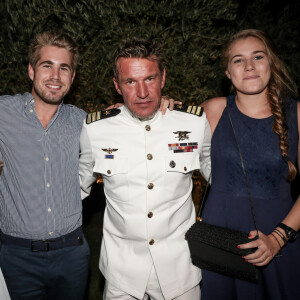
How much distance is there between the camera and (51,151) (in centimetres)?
241

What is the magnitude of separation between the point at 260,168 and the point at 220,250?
0.68m

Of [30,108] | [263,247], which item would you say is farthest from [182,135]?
[30,108]

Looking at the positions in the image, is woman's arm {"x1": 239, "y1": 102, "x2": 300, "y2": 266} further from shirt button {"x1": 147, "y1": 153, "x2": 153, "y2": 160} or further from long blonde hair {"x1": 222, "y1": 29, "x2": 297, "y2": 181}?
shirt button {"x1": 147, "y1": 153, "x2": 153, "y2": 160}

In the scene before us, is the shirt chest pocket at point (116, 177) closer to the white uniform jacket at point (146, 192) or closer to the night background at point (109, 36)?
the white uniform jacket at point (146, 192)

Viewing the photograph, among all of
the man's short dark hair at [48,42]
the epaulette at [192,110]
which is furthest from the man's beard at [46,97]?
the epaulette at [192,110]

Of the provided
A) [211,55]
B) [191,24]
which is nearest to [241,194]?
[211,55]

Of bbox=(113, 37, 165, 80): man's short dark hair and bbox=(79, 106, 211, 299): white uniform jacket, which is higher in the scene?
bbox=(113, 37, 165, 80): man's short dark hair

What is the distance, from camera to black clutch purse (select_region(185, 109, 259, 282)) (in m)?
2.05

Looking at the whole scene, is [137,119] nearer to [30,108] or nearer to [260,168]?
[30,108]

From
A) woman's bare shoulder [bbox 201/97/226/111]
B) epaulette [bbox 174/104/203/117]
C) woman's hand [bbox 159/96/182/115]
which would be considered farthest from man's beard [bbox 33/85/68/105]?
woman's bare shoulder [bbox 201/97/226/111]

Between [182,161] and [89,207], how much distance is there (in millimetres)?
5041

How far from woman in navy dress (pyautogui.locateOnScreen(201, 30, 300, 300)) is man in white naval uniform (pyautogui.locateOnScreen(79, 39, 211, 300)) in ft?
0.69

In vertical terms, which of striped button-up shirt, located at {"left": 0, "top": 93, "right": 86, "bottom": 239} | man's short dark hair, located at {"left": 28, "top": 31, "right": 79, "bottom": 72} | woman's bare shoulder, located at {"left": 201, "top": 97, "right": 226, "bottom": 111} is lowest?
striped button-up shirt, located at {"left": 0, "top": 93, "right": 86, "bottom": 239}

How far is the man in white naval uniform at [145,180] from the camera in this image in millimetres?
2256
